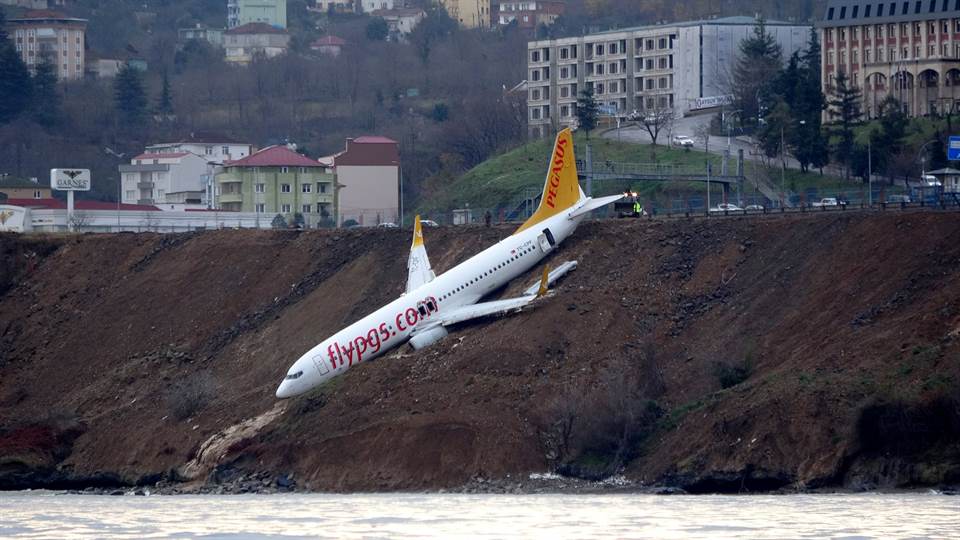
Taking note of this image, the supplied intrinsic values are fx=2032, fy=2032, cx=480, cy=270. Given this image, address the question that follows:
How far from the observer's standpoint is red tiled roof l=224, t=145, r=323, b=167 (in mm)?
171500

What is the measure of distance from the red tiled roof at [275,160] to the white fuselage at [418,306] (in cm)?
7694

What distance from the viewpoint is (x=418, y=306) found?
302 feet

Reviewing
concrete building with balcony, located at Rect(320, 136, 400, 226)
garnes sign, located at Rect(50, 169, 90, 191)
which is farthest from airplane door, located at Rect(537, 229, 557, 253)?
concrete building with balcony, located at Rect(320, 136, 400, 226)

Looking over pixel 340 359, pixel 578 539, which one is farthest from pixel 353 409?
pixel 578 539

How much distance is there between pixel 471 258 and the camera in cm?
9694

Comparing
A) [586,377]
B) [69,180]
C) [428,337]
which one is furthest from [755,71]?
[586,377]

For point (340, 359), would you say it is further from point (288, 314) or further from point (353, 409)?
point (288, 314)

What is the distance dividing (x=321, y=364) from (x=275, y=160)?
8331cm

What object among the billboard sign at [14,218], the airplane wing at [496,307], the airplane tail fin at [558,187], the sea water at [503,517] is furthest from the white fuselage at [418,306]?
the billboard sign at [14,218]

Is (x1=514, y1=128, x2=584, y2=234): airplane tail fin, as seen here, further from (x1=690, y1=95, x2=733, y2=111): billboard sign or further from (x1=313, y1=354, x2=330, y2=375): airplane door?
(x1=690, y1=95, x2=733, y2=111): billboard sign

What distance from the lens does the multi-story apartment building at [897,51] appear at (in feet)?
523

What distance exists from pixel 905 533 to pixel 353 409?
33332 millimetres

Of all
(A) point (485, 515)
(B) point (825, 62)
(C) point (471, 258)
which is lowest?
(A) point (485, 515)

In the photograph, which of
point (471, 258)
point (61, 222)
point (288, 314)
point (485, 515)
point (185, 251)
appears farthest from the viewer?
point (61, 222)
